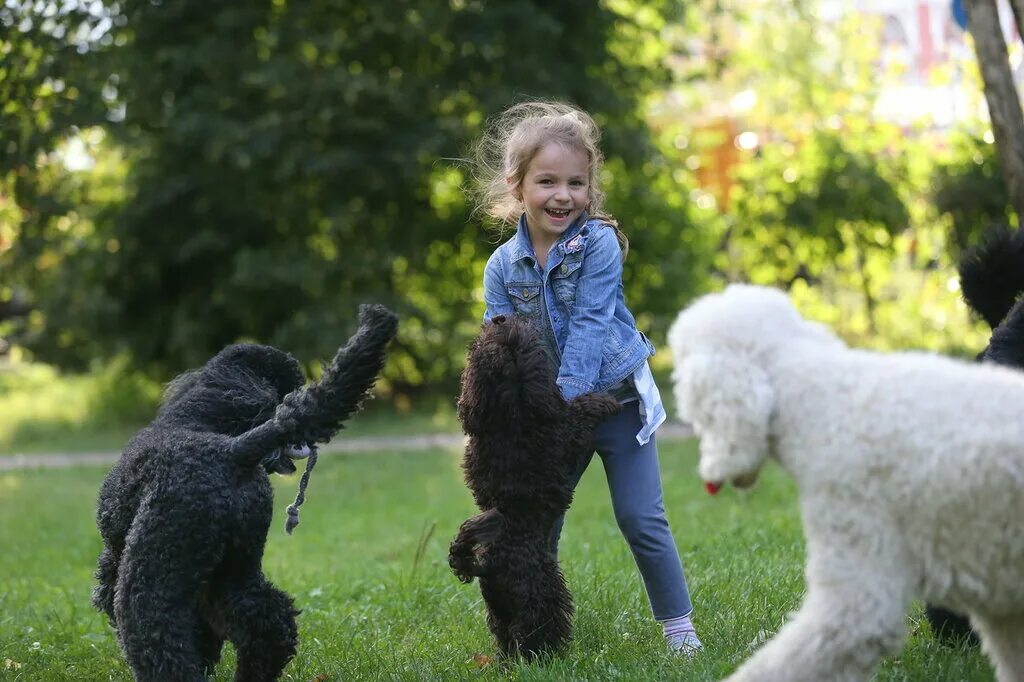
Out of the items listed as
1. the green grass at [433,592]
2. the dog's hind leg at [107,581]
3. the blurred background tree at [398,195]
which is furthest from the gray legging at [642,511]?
the blurred background tree at [398,195]

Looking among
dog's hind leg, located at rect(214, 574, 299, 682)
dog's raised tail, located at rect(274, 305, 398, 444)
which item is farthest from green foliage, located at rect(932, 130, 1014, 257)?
dog's hind leg, located at rect(214, 574, 299, 682)

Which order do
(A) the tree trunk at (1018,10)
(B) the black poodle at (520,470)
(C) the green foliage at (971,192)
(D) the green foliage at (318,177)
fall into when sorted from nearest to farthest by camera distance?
(B) the black poodle at (520,470) < (A) the tree trunk at (1018,10) < (D) the green foliage at (318,177) < (C) the green foliage at (971,192)

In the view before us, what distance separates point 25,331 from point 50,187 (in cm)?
469

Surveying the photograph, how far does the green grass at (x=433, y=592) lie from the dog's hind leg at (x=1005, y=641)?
1.87 feet

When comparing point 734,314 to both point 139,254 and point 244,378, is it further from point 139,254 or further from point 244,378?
point 139,254

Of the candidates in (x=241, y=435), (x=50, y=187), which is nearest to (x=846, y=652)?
(x=241, y=435)

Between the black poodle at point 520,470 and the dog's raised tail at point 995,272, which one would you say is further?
the dog's raised tail at point 995,272

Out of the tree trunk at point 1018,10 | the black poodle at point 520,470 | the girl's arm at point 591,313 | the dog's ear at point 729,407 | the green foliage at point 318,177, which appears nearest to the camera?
the dog's ear at point 729,407

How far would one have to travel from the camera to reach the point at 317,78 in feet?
47.0

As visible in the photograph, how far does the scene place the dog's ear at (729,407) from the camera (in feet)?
9.58

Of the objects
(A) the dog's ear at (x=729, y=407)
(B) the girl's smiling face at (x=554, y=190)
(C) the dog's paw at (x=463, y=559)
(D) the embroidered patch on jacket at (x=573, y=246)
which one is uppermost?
(B) the girl's smiling face at (x=554, y=190)

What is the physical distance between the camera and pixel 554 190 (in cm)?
434

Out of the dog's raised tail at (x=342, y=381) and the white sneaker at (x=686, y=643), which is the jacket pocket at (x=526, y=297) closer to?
the dog's raised tail at (x=342, y=381)

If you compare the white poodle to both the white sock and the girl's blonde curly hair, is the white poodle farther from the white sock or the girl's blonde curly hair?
the girl's blonde curly hair
